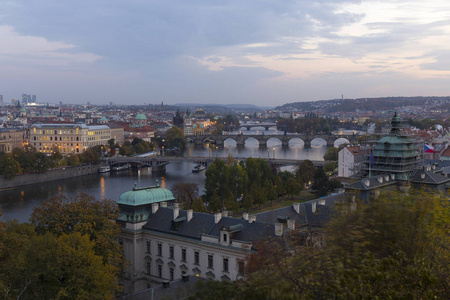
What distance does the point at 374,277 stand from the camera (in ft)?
21.8

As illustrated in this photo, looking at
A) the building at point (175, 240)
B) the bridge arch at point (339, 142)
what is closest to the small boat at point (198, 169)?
the building at point (175, 240)

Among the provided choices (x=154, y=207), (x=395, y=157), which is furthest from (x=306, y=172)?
(x=154, y=207)

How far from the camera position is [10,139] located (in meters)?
72.8

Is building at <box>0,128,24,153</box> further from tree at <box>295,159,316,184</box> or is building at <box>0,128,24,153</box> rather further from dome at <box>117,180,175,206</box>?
dome at <box>117,180,175,206</box>

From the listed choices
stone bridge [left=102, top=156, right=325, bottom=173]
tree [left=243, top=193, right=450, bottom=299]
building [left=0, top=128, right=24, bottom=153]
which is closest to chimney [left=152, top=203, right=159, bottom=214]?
tree [left=243, top=193, right=450, bottom=299]

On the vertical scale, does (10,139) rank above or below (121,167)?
above

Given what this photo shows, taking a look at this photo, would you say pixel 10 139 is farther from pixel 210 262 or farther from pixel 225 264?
pixel 225 264

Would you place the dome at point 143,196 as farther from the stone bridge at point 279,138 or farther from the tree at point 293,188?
the stone bridge at point 279,138

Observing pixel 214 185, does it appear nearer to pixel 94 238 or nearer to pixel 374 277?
pixel 94 238

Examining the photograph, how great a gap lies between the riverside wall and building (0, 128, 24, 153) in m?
15.8

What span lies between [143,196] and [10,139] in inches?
2329

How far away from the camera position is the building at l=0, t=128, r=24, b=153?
70.0 metres

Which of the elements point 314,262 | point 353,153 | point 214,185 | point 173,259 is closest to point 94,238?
point 173,259

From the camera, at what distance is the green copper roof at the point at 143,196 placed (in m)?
20.4
